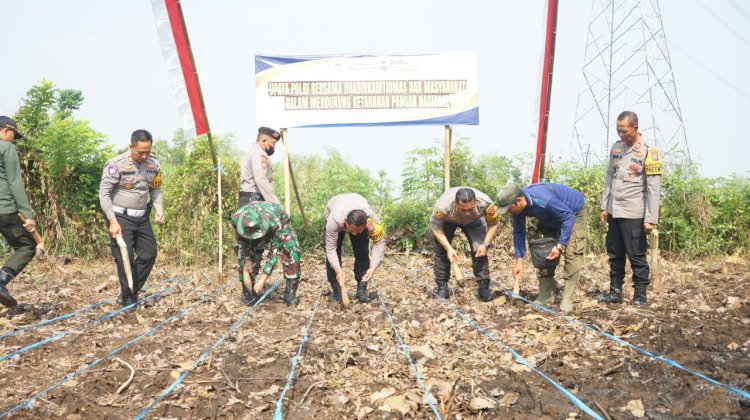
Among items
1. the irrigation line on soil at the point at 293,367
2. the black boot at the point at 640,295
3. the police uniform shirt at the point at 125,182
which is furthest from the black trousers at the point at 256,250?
the black boot at the point at 640,295

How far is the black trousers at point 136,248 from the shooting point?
5.88 metres

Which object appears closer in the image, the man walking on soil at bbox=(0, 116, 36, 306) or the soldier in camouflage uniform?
the man walking on soil at bbox=(0, 116, 36, 306)

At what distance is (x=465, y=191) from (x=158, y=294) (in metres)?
3.84

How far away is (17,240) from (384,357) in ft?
12.4

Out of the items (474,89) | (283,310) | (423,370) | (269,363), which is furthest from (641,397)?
(474,89)

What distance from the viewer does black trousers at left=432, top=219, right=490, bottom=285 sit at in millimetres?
6369

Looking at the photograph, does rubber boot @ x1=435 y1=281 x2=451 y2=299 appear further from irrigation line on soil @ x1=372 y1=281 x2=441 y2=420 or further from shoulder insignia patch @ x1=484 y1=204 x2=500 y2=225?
shoulder insignia patch @ x1=484 y1=204 x2=500 y2=225

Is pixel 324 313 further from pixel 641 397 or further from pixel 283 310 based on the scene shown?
pixel 641 397

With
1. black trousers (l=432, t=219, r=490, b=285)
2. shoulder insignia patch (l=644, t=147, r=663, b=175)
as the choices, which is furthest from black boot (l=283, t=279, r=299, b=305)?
shoulder insignia patch (l=644, t=147, r=663, b=175)

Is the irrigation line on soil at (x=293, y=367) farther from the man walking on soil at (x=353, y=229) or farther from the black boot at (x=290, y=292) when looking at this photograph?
the man walking on soil at (x=353, y=229)

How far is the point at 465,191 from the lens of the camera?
18.7 feet

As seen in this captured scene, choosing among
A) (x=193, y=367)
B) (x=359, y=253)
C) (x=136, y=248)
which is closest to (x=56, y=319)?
(x=136, y=248)

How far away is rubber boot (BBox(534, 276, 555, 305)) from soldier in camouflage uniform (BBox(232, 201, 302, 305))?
8.51 feet

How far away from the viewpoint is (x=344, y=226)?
231 inches
